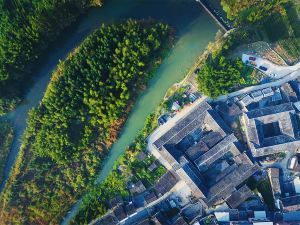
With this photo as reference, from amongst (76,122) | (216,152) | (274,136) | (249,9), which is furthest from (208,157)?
(249,9)

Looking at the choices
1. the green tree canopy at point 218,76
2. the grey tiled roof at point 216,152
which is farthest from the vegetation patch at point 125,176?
the green tree canopy at point 218,76

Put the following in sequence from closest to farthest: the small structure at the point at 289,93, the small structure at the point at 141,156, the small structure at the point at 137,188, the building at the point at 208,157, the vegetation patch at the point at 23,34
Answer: the building at the point at 208,157 < the vegetation patch at the point at 23,34 < the small structure at the point at 137,188 < the small structure at the point at 141,156 < the small structure at the point at 289,93

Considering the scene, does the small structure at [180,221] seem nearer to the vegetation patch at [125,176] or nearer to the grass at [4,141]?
the vegetation patch at [125,176]

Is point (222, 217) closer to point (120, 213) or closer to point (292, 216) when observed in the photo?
point (292, 216)

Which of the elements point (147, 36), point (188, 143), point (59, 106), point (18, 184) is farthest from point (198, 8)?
point (18, 184)

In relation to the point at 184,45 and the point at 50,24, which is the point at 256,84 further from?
the point at 50,24

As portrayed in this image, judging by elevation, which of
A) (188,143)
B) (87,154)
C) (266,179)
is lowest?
(266,179)
